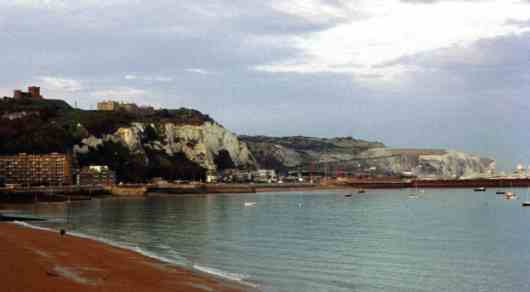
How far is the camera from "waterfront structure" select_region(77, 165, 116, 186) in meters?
125

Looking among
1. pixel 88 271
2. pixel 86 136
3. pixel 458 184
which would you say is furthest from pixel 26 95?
pixel 88 271

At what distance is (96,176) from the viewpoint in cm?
12675

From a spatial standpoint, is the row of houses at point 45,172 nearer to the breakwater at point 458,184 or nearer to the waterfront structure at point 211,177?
the waterfront structure at point 211,177

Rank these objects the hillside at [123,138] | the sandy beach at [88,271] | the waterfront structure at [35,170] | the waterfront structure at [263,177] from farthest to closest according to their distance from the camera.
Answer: the waterfront structure at [263,177] < the hillside at [123,138] < the waterfront structure at [35,170] < the sandy beach at [88,271]

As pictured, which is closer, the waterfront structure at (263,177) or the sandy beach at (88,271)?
the sandy beach at (88,271)

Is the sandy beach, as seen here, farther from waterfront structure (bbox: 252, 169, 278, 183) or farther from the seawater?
waterfront structure (bbox: 252, 169, 278, 183)

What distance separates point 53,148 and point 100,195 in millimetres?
30884

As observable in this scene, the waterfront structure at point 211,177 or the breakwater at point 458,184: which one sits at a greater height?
the waterfront structure at point 211,177

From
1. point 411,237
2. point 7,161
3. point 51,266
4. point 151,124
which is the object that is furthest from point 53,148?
point 51,266

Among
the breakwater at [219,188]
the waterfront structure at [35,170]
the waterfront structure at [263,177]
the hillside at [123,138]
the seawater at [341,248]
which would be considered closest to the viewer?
the seawater at [341,248]

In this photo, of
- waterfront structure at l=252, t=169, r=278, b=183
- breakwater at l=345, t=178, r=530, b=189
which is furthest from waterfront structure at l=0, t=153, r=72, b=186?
breakwater at l=345, t=178, r=530, b=189

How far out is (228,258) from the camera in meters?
28.8

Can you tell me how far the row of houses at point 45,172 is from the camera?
404 feet

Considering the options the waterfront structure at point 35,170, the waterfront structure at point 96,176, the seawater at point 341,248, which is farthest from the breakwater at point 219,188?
the seawater at point 341,248
